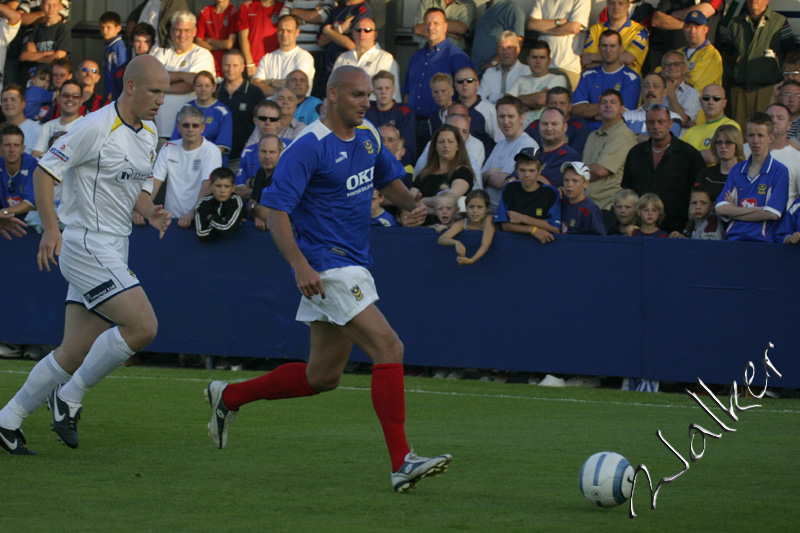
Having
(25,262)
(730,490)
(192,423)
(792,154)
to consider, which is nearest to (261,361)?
(25,262)

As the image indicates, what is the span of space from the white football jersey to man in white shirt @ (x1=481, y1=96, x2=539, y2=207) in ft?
18.9

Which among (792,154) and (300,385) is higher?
(792,154)

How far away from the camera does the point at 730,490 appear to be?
578 cm

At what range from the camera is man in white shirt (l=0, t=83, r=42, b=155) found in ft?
48.0

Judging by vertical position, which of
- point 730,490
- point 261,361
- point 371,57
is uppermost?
point 371,57

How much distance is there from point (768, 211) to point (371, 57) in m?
6.18

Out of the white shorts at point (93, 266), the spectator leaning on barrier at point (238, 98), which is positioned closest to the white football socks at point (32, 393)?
the white shorts at point (93, 266)

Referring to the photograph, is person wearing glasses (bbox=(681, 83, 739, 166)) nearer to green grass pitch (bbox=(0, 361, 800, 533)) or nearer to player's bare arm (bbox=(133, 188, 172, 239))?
green grass pitch (bbox=(0, 361, 800, 533))

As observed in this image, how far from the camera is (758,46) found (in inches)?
522

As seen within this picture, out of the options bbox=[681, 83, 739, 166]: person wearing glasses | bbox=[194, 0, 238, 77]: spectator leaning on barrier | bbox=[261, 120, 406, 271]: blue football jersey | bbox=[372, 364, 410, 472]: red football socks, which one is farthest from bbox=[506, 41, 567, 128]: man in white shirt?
bbox=[372, 364, 410, 472]: red football socks

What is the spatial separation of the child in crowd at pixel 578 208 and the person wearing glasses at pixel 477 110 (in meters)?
2.42

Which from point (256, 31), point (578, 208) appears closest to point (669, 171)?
point (578, 208)

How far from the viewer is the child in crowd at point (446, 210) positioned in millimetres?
11078

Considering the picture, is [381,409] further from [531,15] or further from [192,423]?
[531,15]
